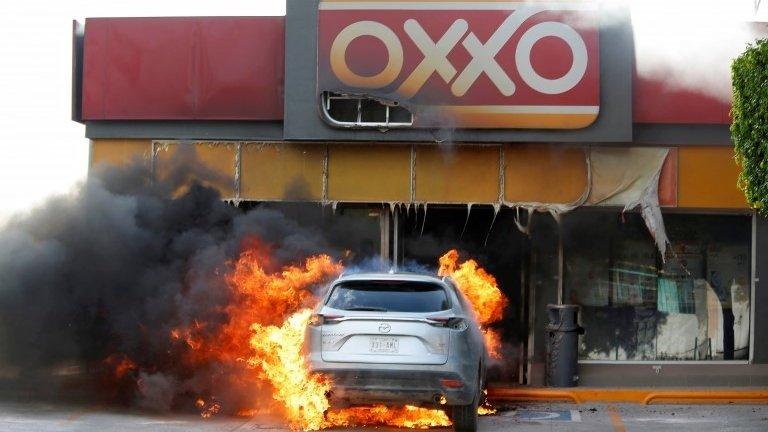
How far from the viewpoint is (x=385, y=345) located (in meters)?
10.3

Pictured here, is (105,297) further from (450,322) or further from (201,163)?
(450,322)

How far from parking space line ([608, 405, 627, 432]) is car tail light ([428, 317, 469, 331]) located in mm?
2523

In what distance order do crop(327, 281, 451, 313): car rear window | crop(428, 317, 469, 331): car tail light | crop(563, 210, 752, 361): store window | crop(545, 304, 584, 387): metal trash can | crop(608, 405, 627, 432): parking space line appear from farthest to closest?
crop(563, 210, 752, 361): store window → crop(545, 304, 584, 387): metal trash can → crop(608, 405, 627, 432): parking space line → crop(327, 281, 451, 313): car rear window → crop(428, 317, 469, 331): car tail light

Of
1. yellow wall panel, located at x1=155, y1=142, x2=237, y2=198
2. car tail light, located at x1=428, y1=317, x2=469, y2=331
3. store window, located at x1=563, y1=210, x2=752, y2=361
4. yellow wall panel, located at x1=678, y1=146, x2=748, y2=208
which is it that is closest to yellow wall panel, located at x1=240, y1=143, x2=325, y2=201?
yellow wall panel, located at x1=155, y1=142, x2=237, y2=198

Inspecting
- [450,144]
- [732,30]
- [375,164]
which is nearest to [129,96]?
[375,164]

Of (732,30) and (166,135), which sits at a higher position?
(732,30)

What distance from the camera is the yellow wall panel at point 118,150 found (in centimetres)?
1623

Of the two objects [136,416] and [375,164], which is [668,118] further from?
[136,416]

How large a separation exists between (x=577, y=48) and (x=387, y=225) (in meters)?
3.85

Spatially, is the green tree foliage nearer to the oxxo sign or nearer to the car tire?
the oxxo sign

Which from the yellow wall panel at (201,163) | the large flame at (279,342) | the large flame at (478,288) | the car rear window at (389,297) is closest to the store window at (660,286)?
the large flame at (478,288)

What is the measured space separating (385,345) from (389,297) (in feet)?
1.88

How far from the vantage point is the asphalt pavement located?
36.3 feet

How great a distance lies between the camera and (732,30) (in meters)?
15.6
